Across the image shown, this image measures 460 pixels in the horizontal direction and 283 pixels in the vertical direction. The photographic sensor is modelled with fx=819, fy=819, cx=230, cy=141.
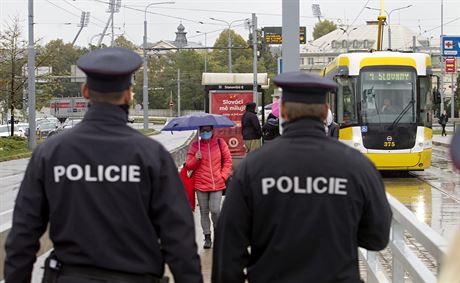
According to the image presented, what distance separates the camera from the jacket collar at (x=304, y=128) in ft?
12.5

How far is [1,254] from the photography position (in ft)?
22.5

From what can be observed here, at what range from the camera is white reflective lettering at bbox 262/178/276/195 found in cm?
373

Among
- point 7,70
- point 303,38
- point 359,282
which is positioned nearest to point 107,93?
point 359,282

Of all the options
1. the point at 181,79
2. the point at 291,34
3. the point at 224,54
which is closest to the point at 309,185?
the point at 291,34

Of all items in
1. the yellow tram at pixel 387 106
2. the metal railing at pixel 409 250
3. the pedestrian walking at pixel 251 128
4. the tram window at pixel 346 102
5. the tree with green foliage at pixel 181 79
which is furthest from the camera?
the tree with green foliage at pixel 181 79

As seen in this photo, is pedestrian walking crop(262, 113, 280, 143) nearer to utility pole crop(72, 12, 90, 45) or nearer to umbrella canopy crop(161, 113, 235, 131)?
umbrella canopy crop(161, 113, 235, 131)

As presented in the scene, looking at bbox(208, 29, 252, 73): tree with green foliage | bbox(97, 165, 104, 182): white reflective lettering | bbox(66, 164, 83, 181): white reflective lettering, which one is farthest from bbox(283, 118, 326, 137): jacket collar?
bbox(208, 29, 252, 73): tree with green foliage

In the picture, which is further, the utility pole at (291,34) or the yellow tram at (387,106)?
the yellow tram at (387,106)

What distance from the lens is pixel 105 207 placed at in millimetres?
3744

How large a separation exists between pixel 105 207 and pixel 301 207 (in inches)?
35.2

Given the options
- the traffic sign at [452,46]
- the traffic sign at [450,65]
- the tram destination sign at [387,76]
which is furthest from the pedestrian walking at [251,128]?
the traffic sign at [450,65]

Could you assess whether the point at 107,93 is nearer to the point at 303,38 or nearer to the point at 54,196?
the point at 54,196

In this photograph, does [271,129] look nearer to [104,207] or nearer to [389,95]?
[389,95]

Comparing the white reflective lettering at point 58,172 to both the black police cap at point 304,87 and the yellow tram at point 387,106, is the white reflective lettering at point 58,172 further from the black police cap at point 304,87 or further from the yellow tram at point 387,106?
the yellow tram at point 387,106
